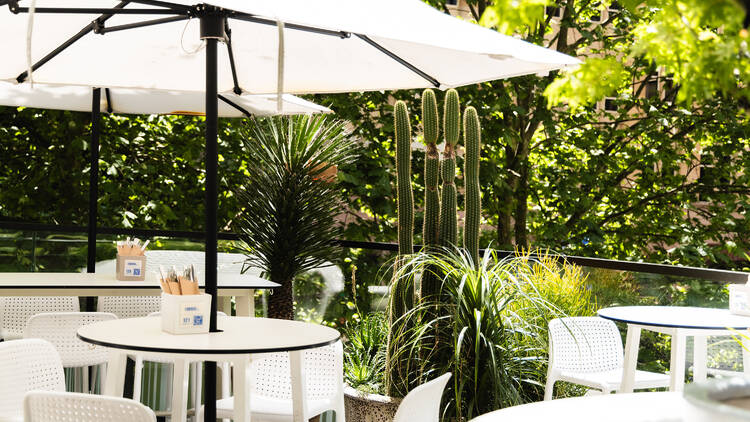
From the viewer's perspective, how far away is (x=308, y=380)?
11.6ft

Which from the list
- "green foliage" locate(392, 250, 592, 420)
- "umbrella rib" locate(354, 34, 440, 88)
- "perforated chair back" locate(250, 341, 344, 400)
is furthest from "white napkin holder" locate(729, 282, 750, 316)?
"perforated chair back" locate(250, 341, 344, 400)

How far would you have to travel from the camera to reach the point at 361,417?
15.3 ft

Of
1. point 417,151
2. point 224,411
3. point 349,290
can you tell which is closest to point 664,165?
point 417,151

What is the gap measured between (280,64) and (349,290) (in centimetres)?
393

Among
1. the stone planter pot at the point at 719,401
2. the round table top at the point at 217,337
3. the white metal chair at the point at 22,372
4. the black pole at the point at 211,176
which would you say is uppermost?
the black pole at the point at 211,176

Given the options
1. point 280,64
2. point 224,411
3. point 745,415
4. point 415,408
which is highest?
point 280,64

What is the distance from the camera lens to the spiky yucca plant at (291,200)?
21.4 feet

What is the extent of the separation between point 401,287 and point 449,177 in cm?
70

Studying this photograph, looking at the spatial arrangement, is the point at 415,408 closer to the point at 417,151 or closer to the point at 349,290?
the point at 349,290

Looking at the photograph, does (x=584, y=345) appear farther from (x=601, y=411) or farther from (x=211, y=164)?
(x=601, y=411)

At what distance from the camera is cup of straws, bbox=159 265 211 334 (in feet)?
9.47

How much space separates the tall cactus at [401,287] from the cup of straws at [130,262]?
4.66ft

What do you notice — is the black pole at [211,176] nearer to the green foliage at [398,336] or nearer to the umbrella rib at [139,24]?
the umbrella rib at [139,24]

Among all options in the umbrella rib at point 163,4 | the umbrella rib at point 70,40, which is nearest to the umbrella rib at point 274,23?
the umbrella rib at point 163,4
